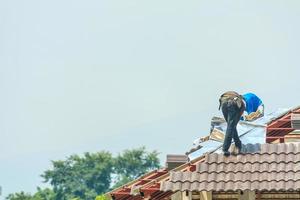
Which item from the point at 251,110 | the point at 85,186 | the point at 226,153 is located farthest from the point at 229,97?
the point at 85,186

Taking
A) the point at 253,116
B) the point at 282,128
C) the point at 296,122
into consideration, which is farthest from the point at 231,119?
the point at 253,116

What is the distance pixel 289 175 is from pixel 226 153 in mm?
1765

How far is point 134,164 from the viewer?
146 meters

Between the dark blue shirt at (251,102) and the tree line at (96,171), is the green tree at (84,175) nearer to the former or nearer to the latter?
the tree line at (96,171)

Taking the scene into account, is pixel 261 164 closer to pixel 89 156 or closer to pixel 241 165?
pixel 241 165

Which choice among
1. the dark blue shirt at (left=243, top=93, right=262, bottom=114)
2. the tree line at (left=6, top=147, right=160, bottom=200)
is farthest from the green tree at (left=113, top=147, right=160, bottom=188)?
the dark blue shirt at (left=243, top=93, right=262, bottom=114)

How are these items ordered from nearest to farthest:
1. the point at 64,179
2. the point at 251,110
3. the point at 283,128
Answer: the point at 283,128 < the point at 251,110 < the point at 64,179

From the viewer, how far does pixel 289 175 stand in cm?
3042

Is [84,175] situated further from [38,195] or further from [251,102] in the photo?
[251,102]

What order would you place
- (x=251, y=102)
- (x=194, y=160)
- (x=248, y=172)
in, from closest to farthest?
(x=248, y=172) → (x=194, y=160) → (x=251, y=102)

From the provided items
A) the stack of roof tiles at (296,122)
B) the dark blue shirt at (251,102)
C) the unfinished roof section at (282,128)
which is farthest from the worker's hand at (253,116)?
the stack of roof tiles at (296,122)

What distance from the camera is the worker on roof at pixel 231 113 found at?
31236 mm

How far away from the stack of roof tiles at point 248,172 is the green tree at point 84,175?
11291 centimetres

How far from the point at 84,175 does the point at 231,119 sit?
115460mm
